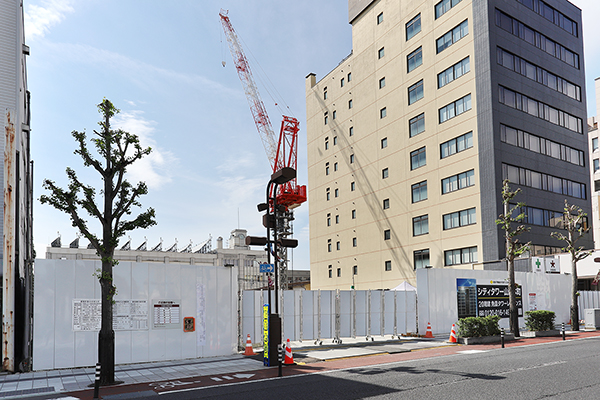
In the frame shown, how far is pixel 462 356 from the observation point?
1806 centimetres

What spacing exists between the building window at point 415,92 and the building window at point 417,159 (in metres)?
5.46

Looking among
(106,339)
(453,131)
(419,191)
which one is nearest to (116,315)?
(106,339)

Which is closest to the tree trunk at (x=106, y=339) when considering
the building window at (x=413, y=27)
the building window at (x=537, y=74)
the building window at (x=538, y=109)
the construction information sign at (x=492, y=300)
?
the construction information sign at (x=492, y=300)

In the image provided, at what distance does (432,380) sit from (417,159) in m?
37.3

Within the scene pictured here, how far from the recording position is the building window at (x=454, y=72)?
43078mm

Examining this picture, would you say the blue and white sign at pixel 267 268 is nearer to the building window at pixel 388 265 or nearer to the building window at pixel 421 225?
the building window at pixel 421 225

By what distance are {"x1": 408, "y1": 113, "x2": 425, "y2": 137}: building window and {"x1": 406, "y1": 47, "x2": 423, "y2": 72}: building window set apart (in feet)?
18.2

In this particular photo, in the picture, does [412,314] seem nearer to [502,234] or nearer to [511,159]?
[502,234]

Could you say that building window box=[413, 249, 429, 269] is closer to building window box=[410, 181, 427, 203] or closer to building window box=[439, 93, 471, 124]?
building window box=[410, 181, 427, 203]

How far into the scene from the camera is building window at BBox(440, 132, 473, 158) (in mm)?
42312

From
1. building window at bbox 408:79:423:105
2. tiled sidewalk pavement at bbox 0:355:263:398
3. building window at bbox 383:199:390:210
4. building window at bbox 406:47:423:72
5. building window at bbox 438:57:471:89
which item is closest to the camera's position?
tiled sidewalk pavement at bbox 0:355:263:398

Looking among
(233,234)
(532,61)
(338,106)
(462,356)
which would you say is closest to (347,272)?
(338,106)

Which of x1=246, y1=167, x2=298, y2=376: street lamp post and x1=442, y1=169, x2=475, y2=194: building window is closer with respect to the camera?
x1=246, y1=167, x2=298, y2=376: street lamp post

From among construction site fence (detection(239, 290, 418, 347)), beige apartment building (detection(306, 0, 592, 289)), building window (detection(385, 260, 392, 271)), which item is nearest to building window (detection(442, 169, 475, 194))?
beige apartment building (detection(306, 0, 592, 289))
